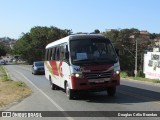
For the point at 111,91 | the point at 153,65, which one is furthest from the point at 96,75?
the point at 153,65

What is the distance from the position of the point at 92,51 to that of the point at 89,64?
2.68 ft

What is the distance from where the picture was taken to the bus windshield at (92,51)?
55.4ft

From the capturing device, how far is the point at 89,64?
1661cm

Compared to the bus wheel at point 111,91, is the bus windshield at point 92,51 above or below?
above

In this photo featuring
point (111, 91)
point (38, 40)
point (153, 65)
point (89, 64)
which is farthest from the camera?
point (38, 40)

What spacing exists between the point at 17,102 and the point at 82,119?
6.23 m

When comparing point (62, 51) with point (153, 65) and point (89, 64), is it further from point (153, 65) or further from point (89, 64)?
point (153, 65)

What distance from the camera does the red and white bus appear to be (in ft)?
54.6

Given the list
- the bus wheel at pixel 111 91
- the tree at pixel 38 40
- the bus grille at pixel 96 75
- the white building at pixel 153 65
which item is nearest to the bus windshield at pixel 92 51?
the bus grille at pixel 96 75

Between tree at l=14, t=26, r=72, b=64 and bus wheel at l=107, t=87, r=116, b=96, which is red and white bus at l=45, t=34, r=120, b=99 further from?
tree at l=14, t=26, r=72, b=64

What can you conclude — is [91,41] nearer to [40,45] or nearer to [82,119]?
[82,119]

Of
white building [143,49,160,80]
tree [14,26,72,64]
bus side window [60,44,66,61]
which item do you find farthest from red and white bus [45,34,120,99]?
tree [14,26,72,64]

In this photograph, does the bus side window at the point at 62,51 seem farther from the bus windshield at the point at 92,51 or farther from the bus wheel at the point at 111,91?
the bus wheel at the point at 111,91

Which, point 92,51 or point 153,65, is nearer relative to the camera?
point 92,51
